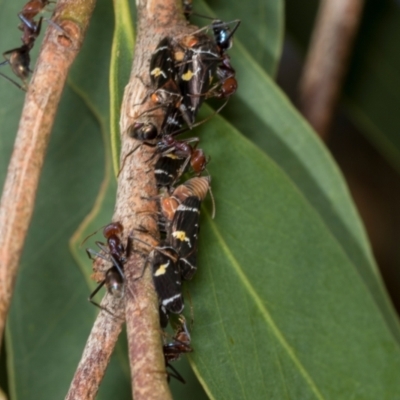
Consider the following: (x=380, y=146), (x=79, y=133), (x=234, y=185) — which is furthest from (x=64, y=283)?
(x=380, y=146)

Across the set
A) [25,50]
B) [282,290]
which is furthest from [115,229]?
[25,50]

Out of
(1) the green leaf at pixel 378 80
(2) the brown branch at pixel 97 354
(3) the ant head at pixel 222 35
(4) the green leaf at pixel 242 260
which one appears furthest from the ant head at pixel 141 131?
(1) the green leaf at pixel 378 80

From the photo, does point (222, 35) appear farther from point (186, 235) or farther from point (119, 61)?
point (186, 235)

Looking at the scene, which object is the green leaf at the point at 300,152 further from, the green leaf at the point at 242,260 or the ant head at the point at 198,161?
the ant head at the point at 198,161

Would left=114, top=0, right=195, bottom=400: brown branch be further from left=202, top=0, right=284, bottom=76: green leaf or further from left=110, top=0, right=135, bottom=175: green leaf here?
left=202, top=0, right=284, bottom=76: green leaf

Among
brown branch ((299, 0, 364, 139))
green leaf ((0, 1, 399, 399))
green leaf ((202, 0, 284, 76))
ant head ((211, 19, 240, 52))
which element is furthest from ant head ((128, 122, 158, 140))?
brown branch ((299, 0, 364, 139))
